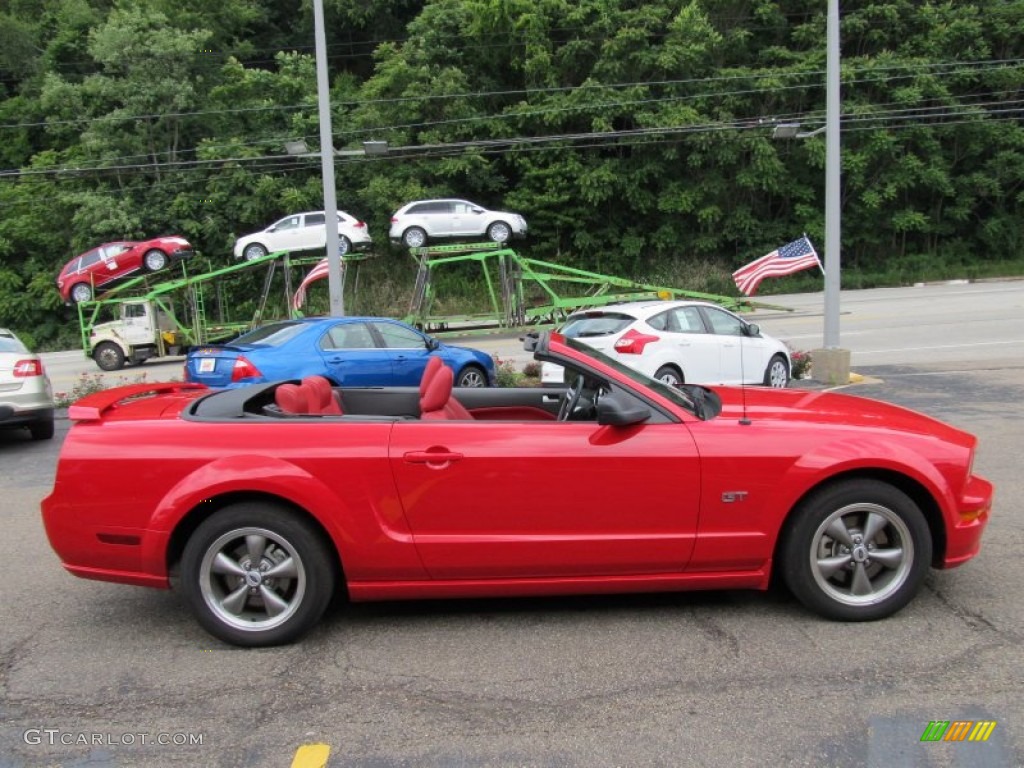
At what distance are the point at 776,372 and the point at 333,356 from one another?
6.89 meters

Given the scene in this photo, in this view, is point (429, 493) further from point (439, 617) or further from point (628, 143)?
point (628, 143)

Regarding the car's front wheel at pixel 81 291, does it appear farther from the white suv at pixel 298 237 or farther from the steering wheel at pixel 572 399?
the steering wheel at pixel 572 399

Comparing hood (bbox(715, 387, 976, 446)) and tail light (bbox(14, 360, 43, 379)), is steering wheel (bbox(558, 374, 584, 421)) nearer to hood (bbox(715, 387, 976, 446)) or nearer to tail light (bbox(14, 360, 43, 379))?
hood (bbox(715, 387, 976, 446))

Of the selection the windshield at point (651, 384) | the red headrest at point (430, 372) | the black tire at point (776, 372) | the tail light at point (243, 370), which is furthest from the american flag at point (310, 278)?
the windshield at point (651, 384)

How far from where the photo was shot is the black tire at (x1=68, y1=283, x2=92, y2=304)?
27625 mm

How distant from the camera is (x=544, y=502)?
155 inches

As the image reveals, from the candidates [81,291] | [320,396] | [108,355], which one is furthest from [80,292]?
[320,396]

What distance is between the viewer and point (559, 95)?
129 feet

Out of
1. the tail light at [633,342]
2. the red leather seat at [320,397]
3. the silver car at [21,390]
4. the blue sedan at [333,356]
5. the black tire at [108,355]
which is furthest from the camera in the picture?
the black tire at [108,355]

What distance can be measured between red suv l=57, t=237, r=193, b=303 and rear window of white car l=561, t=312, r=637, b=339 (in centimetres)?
1980

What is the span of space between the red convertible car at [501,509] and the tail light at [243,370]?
6.24 m

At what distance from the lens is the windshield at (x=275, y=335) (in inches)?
430

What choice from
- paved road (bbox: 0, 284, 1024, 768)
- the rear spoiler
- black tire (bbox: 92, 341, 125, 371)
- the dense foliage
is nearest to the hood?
paved road (bbox: 0, 284, 1024, 768)

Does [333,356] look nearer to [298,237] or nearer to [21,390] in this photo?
[21,390]
